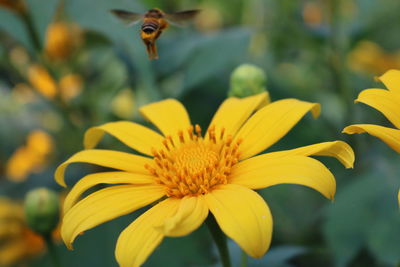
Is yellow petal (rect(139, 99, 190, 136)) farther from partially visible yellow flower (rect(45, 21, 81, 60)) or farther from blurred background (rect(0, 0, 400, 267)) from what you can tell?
partially visible yellow flower (rect(45, 21, 81, 60))

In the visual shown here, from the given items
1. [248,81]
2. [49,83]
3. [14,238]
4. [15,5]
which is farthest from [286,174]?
[49,83]

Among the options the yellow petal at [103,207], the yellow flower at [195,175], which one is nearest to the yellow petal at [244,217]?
the yellow flower at [195,175]

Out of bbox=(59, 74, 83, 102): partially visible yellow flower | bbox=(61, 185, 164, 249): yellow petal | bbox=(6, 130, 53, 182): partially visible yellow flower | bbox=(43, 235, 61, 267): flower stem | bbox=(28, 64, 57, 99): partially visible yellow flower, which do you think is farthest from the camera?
bbox=(6, 130, 53, 182): partially visible yellow flower

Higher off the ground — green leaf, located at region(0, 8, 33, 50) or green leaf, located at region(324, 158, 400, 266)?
green leaf, located at region(0, 8, 33, 50)

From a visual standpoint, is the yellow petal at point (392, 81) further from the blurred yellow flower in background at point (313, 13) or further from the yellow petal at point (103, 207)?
the blurred yellow flower in background at point (313, 13)

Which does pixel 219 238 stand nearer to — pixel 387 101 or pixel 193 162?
pixel 193 162

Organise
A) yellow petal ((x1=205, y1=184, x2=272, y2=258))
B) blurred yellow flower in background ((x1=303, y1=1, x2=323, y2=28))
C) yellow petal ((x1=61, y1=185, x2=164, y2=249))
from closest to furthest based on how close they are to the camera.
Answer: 1. yellow petal ((x1=205, y1=184, x2=272, y2=258))
2. yellow petal ((x1=61, y1=185, x2=164, y2=249))
3. blurred yellow flower in background ((x1=303, y1=1, x2=323, y2=28))

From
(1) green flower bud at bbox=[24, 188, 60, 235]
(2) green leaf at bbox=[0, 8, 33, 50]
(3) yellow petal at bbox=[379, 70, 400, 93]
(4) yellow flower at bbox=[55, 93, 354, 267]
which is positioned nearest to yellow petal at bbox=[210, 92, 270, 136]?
(4) yellow flower at bbox=[55, 93, 354, 267]
